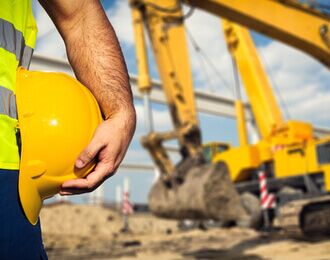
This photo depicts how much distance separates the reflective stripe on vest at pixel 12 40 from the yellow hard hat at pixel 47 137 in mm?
109

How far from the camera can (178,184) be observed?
21.9ft

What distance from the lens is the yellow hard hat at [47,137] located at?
1.18 metres

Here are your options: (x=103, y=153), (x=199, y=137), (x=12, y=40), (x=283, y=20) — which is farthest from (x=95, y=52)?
(x=283, y=20)

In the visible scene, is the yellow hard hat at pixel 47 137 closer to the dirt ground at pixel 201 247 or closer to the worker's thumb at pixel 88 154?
the worker's thumb at pixel 88 154

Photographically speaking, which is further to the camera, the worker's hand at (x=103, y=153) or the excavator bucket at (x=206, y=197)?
the excavator bucket at (x=206, y=197)

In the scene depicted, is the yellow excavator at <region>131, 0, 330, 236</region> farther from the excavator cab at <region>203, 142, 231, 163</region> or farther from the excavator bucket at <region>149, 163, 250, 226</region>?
the excavator cab at <region>203, 142, 231, 163</region>

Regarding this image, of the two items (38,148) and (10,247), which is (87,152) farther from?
(10,247)

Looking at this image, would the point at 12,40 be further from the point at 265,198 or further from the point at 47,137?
Result: the point at 265,198

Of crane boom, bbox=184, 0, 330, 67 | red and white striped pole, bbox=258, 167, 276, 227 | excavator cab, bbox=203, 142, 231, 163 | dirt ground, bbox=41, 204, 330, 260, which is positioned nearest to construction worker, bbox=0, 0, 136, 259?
dirt ground, bbox=41, 204, 330, 260

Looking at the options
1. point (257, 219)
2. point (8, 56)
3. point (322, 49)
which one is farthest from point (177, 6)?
point (8, 56)

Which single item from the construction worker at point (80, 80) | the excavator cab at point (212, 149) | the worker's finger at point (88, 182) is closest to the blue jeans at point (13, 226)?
the construction worker at point (80, 80)

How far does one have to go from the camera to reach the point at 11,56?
126 cm

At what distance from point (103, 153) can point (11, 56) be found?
37 cm

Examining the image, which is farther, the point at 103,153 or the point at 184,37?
the point at 184,37
